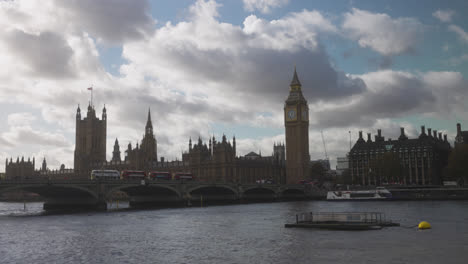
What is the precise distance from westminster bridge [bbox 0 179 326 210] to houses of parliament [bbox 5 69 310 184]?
2344 centimetres

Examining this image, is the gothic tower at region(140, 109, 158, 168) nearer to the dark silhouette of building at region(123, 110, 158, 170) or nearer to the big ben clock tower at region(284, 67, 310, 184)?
the dark silhouette of building at region(123, 110, 158, 170)

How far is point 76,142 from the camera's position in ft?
647

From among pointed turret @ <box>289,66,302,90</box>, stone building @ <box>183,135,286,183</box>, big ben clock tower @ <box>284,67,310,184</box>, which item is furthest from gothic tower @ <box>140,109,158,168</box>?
pointed turret @ <box>289,66,302,90</box>

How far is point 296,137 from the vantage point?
16075 centimetres

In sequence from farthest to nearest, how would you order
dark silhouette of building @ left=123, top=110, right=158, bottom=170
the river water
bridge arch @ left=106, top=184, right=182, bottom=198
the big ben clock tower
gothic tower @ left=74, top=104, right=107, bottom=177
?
gothic tower @ left=74, top=104, right=107, bottom=177 → dark silhouette of building @ left=123, top=110, right=158, bottom=170 → the big ben clock tower → bridge arch @ left=106, top=184, right=182, bottom=198 → the river water

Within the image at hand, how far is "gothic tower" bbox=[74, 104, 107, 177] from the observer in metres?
190

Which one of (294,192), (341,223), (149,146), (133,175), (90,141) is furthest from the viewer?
(90,141)

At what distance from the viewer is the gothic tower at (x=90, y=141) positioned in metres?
190

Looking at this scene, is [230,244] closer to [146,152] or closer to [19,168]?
[146,152]

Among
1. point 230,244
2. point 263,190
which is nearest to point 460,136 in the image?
point 263,190

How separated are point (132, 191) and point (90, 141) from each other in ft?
350

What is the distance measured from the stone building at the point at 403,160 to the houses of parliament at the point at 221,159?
18.3 meters

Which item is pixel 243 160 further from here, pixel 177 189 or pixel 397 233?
pixel 397 233

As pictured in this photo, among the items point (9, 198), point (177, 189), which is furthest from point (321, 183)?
point (9, 198)
